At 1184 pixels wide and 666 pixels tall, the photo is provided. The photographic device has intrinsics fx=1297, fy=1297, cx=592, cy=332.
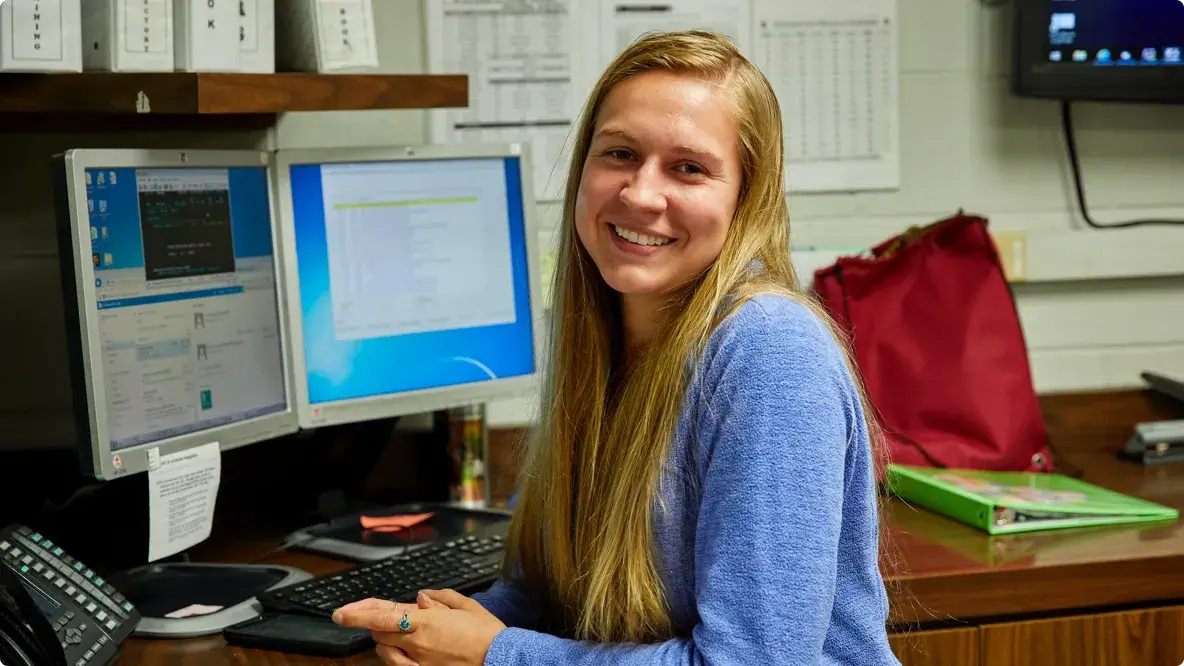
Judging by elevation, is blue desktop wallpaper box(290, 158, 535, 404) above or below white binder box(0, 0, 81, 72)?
below

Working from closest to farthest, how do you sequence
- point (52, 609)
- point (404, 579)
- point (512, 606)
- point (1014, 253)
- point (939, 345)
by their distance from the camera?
point (52, 609)
point (512, 606)
point (404, 579)
point (939, 345)
point (1014, 253)

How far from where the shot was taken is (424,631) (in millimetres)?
1263

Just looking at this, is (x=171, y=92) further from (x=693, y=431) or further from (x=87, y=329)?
(x=693, y=431)

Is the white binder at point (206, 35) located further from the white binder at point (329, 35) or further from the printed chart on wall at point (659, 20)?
the printed chart on wall at point (659, 20)

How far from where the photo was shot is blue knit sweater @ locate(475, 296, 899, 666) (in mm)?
1094

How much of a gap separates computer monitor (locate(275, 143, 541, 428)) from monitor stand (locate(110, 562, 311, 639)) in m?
0.25

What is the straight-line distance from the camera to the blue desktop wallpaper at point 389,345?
5.90 ft

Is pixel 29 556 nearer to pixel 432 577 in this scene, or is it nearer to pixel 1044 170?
pixel 432 577

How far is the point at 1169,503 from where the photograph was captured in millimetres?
1933

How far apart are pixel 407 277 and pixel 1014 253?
114cm

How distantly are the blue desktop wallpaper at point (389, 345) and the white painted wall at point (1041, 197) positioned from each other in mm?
240

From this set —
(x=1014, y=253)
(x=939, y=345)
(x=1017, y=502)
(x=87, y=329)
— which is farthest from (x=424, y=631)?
(x=1014, y=253)

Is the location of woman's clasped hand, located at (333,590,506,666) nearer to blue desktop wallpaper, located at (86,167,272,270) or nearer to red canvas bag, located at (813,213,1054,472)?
blue desktop wallpaper, located at (86,167,272,270)

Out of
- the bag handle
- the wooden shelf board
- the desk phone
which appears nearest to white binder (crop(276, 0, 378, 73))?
the wooden shelf board
